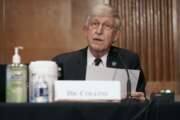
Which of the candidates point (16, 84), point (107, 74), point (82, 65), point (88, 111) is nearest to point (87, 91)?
point (88, 111)

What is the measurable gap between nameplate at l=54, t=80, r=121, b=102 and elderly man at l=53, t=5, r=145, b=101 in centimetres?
77

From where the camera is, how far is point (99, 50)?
2459 mm

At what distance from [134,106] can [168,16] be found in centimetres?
253

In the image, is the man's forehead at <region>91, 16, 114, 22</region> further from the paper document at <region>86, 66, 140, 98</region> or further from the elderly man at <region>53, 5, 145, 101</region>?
the paper document at <region>86, 66, 140, 98</region>

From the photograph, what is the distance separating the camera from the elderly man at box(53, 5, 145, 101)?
2400 mm

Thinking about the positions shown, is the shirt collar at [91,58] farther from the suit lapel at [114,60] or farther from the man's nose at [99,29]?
the man's nose at [99,29]

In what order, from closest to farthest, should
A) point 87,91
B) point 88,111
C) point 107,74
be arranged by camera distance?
point 88,111 → point 87,91 → point 107,74

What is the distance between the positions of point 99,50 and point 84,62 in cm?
11

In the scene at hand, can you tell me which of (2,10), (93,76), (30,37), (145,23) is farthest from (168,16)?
(93,76)

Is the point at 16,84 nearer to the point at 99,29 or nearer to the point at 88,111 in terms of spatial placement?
the point at 88,111

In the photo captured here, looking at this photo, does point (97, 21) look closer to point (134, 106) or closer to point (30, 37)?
point (134, 106)

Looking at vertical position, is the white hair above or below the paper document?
above

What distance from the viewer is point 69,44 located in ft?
12.8

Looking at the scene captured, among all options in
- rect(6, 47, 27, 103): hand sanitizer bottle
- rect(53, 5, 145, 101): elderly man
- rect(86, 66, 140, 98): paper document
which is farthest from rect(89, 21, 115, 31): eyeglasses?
rect(6, 47, 27, 103): hand sanitizer bottle
